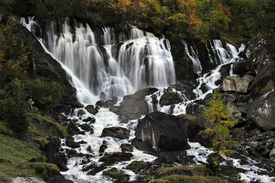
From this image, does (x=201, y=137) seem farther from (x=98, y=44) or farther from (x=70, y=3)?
(x=70, y=3)

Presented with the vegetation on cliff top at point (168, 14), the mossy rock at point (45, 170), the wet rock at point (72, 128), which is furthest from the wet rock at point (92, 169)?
the vegetation on cliff top at point (168, 14)

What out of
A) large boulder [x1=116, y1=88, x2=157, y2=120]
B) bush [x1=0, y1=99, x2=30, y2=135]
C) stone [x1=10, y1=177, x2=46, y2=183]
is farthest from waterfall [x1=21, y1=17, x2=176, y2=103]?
stone [x1=10, y1=177, x2=46, y2=183]

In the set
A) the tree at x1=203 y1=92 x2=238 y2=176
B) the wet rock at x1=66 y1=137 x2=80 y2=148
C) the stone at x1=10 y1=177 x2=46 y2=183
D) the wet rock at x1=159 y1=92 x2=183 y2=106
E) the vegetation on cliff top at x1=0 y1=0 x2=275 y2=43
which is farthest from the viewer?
the vegetation on cliff top at x1=0 y1=0 x2=275 y2=43

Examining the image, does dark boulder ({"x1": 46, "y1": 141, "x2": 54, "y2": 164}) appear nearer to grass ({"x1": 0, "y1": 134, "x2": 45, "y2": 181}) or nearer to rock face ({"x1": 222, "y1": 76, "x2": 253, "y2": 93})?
grass ({"x1": 0, "y1": 134, "x2": 45, "y2": 181})

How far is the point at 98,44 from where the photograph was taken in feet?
113

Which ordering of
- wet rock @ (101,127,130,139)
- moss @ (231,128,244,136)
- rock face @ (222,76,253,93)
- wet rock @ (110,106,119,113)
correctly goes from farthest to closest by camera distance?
wet rock @ (110,106,119,113) → rock face @ (222,76,253,93) → wet rock @ (101,127,130,139) → moss @ (231,128,244,136)

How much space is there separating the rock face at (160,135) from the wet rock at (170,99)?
814cm

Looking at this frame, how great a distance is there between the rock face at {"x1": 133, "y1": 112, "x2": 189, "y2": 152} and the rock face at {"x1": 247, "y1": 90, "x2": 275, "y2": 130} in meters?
6.26

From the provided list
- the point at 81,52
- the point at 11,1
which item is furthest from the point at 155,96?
the point at 11,1

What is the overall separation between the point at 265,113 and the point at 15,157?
1762cm

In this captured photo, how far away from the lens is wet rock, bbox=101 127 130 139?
63.2ft

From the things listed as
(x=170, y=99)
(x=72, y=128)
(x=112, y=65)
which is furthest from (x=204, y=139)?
(x=112, y=65)

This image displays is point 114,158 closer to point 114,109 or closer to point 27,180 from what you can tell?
point 27,180

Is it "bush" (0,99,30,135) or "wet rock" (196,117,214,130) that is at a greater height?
"bush" (0,99,30,135)
